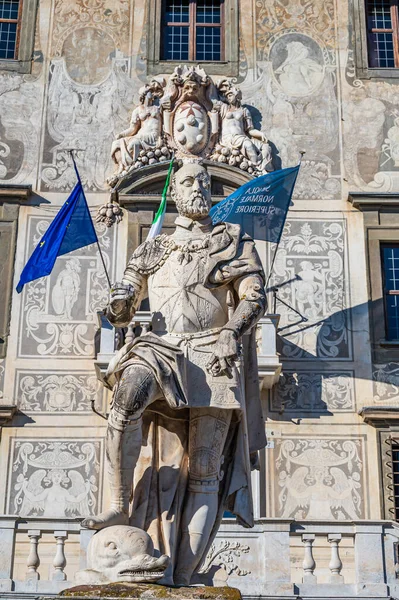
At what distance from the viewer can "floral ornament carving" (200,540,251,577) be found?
12836 mm

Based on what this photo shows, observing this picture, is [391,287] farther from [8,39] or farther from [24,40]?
[8,39]

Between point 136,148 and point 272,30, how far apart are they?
2.98 meters

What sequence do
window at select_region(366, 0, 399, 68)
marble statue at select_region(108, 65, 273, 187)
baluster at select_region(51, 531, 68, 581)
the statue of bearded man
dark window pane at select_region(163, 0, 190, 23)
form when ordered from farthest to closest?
dark window pane at select_region(163, 0, 190, 23) → window at select_region(366, 0, 399, 68) → marble statue at select_region(108, 65, 273, 187) → baluster at select_region(51, 531, 68, 581) → the statue of bearded man

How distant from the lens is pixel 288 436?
15992 millimetres

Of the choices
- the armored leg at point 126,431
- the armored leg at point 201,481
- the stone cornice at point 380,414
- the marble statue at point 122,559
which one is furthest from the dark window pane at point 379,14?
the marble statue at point 122,559

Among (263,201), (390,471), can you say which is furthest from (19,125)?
(390,471)

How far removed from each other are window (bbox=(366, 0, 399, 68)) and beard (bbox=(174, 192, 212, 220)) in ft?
37.4

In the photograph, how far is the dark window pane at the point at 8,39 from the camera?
18.2 meters

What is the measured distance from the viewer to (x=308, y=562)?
12570mm

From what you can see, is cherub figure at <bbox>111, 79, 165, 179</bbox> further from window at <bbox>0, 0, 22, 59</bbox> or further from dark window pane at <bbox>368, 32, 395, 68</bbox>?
dark window pane at <bbox>368, 32, 395, 68</bbox>

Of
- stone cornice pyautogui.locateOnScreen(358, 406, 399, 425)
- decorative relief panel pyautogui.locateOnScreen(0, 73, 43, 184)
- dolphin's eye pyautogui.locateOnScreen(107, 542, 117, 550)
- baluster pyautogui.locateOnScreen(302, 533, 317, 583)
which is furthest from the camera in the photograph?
decorative relief panel pyautogui.locateOnScreen(0, 73, 43, 184)

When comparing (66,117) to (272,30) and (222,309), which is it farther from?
(222,309)

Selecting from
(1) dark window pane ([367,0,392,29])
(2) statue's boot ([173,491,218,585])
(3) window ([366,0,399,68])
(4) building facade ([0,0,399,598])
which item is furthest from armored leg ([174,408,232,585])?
(1) dark window pane ([367,0,392,29])

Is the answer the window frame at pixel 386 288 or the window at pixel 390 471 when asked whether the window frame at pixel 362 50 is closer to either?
the window frame at pixel 386 288
